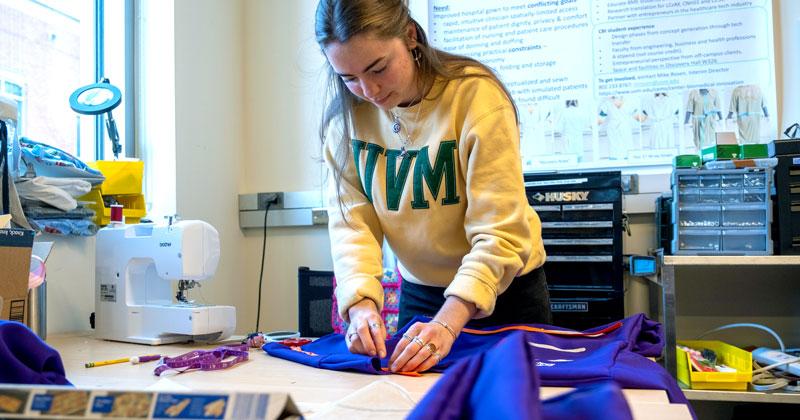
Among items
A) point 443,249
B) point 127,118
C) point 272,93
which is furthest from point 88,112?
point 443,249

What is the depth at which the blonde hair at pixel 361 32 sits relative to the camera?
1.14m

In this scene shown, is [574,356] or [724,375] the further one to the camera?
[724,375]

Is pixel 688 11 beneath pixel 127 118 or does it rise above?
above

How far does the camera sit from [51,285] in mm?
1826

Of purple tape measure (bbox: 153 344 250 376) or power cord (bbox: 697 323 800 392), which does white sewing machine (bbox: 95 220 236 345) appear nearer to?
purple tape measure (bbox: 153 344 250 376)

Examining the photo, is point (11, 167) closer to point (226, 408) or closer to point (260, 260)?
point (260, 260)

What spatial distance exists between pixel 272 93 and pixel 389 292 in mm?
1117

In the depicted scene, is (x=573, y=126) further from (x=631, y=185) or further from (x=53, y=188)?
(x=53, y=188)

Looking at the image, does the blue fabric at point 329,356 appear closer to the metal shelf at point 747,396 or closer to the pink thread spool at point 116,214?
the pink thread spool at point 116,214

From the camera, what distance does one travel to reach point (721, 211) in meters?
1.95

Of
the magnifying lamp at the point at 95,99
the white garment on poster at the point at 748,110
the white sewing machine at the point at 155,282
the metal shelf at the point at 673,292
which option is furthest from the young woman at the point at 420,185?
the white garment on poster at the point at 748,110

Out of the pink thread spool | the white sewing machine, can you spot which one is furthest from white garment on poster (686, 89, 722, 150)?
the pink thread spool

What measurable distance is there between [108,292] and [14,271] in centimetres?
48

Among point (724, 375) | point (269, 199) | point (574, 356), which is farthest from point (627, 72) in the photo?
point (574, 356)
